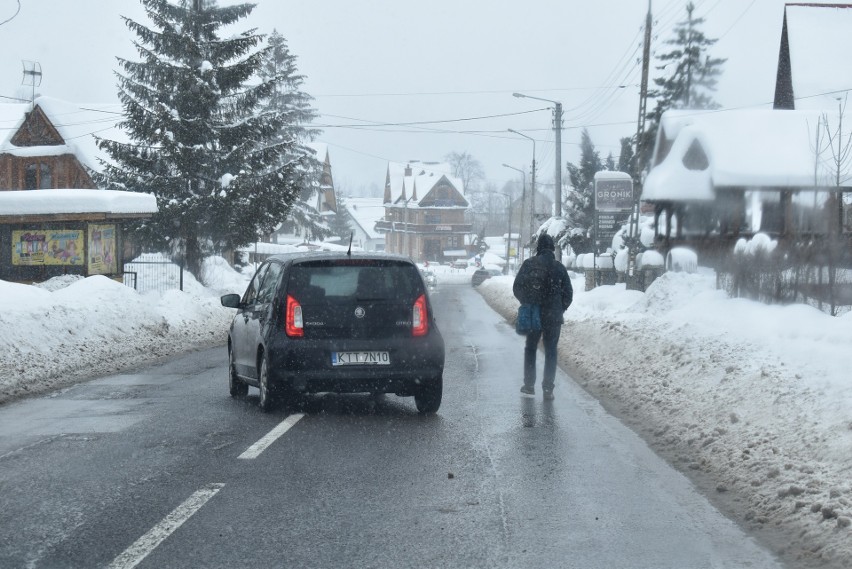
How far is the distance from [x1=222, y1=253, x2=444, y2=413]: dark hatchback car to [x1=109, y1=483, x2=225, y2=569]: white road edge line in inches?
121

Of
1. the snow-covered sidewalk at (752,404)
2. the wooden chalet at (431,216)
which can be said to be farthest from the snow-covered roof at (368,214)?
the snow-covered sidewalk at (752,404)

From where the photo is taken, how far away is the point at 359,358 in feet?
33.1

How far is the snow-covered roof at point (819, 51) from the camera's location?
122ft

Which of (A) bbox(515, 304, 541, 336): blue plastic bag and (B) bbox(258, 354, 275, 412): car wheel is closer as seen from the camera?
(B) bbox(258, 354, 275, 412): car wheel

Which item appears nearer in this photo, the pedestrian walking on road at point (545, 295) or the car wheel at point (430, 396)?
the car wheel at point (430, 396)

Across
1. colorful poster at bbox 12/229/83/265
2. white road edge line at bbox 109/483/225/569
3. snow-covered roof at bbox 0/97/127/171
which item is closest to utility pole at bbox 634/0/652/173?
colorful poster at bbox 12/229/83/265

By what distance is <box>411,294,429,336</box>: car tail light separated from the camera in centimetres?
1034

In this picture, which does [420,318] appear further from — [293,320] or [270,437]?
[270,437]

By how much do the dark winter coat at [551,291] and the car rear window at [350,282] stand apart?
2.15m

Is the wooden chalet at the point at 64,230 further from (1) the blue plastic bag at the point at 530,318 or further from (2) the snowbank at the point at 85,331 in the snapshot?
(1) the blue plastic bag at the point at 530,318

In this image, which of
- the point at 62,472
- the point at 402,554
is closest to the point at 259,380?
the point at 62,472

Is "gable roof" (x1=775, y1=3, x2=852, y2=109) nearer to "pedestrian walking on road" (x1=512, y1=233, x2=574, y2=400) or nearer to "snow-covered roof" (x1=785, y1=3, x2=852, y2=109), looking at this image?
"snow-covered roof" (x1=785, y1=3, x2=852, y2=109)

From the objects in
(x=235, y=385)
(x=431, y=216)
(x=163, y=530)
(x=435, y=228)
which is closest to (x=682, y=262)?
(x=235, y=385)

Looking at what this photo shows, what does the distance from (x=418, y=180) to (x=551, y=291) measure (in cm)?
11313
